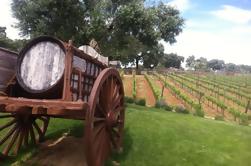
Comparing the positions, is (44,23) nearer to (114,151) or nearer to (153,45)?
(153,45)

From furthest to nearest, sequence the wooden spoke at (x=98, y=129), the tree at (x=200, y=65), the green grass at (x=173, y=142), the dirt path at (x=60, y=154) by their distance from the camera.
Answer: the tree at (x=200, y=65) < the green grass at (x=173, y=142) < the dirt path at (x=60, y=154) < the wooden spoke at (x=98, y=129)

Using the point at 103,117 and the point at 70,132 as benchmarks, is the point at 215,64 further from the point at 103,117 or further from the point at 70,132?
the point at 103,117

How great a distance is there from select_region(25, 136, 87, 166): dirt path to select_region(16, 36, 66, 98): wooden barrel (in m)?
2.30

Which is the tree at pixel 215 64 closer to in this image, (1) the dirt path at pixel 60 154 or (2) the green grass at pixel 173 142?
(2) the green grass at pixel 173 142

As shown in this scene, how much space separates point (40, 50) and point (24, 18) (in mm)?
12596

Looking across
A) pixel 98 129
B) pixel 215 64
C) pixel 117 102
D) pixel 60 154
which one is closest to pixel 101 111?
pixel 98 129

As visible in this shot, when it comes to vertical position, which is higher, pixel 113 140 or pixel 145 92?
pixel 113 140

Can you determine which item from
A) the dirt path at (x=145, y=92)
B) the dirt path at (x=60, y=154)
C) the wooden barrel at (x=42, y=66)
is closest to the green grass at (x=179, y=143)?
the dirt path at (x=60, y=154)

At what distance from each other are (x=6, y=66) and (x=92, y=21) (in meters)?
11.8

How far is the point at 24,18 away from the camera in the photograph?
19.8 meters

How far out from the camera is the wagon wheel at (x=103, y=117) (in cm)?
703

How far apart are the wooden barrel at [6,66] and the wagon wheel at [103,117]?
7.07 ft

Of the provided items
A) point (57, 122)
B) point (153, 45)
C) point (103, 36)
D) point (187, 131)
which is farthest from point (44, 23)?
point (187, 131)

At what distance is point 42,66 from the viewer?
7.97 metres
